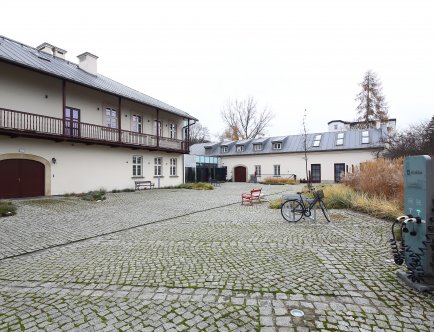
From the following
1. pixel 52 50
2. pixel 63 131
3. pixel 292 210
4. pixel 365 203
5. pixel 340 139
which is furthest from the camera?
pixel 340 139

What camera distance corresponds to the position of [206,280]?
3.89 m

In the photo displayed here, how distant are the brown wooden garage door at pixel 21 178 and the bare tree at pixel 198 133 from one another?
4374cm

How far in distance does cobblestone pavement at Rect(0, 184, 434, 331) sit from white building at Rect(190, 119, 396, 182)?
26352 millimetres

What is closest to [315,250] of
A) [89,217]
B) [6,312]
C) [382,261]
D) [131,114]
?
[382,261]

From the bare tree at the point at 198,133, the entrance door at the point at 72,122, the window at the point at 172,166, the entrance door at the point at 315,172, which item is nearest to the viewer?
the entrance door at the point at 72,122

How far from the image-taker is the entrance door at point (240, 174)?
38081 millimetres

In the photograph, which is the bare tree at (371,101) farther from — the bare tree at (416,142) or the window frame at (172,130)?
the window frame at (172,130)

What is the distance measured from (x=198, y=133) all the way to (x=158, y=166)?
3901cm

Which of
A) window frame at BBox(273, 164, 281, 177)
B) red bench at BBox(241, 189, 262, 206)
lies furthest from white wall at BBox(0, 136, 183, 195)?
window frame at BBox(273, 164, 281, 177)

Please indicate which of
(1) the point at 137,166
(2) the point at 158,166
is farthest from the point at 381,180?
(2) the point at 158,166

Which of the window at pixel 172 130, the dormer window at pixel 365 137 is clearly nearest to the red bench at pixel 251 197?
the window at pixel 172 130

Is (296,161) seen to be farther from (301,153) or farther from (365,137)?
(365,137)

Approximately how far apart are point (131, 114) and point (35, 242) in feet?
52.4

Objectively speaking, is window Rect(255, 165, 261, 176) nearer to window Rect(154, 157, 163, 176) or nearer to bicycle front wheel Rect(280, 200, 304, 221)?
window Rect(154, 157, 163, 176)
